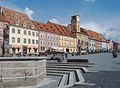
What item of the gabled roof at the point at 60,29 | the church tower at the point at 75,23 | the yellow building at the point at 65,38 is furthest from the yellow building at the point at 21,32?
the church tower at the point at 75,23

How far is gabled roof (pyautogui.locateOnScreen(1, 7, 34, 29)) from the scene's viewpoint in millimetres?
67400

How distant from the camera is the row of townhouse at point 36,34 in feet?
221

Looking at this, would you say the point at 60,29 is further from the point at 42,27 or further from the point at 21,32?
the point at 21,32

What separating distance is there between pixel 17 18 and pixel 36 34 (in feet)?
29.2

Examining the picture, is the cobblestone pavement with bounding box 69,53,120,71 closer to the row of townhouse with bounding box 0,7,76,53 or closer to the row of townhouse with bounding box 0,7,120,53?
the row of townhouse with bounding box 0,7,120,53

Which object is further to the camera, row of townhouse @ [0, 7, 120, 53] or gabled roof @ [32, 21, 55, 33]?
gabled roof @ [32, 21, 55, 33]

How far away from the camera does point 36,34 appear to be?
77.9 meters

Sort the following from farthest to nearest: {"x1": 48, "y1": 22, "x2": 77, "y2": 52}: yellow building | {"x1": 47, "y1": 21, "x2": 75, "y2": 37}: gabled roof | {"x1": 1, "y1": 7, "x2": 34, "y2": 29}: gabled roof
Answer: {"x1": 48, "y1": 22, "x2": 77, "y2": 52}: yellow building
{"x1": 47, "y1": 21, "x2": 75, "y2": 37}: gabled roof
{"x1": 1, "y1": 7, "x2": 34, "y2": 29}: gabled roof

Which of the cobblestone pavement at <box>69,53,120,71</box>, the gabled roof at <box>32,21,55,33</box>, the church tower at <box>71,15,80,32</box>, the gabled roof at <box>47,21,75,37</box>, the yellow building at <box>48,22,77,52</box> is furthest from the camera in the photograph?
the church tower at <box>71,15,80,32</box>

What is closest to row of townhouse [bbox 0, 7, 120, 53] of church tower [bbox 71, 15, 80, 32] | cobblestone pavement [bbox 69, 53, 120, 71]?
church tower [bbox 71, 15, 80, 32]

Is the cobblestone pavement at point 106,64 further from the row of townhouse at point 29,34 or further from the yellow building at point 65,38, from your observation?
the yellow building at point 65,38

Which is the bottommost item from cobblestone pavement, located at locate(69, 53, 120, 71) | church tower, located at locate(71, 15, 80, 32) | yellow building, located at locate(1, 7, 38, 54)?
cobblestone pavement, located at locate(69, 53, 120, 71)

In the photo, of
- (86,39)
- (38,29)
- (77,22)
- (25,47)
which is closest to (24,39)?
(25,47)

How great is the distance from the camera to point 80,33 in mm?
114812
